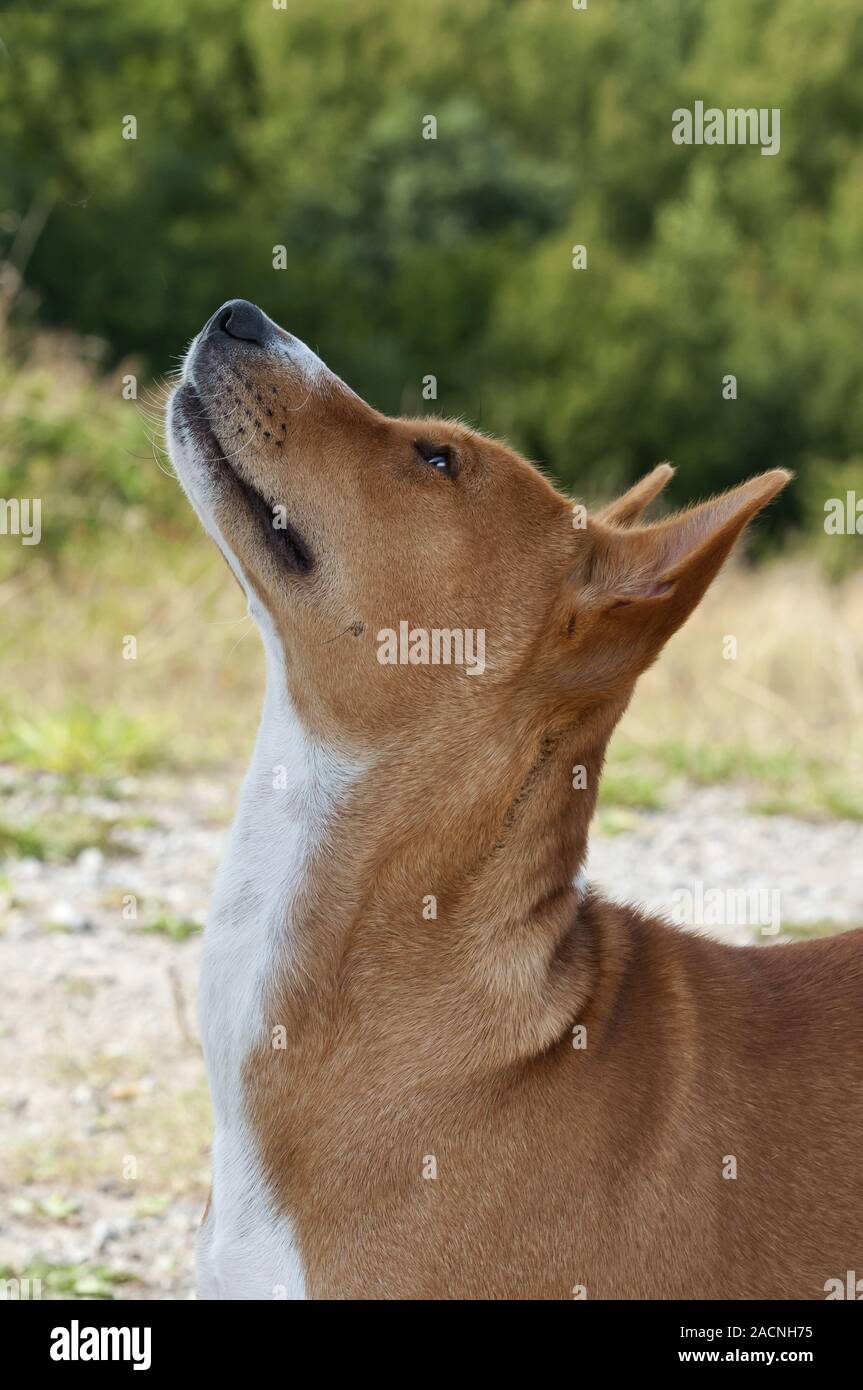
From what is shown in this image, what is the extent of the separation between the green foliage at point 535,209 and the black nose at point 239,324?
82.5 ft

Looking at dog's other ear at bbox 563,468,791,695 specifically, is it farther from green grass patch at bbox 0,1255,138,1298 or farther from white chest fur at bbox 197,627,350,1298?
green grass patch at bbox 0,1255,138,1298

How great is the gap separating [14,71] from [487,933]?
88.4ft

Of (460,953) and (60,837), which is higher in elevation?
(60,837)

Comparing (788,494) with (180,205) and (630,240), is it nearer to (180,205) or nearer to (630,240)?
(630,240)

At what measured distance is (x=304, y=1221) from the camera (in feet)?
9.03

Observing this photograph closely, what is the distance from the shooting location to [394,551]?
301cm

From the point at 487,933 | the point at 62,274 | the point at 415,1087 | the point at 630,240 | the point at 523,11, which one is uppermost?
the point at 523,11

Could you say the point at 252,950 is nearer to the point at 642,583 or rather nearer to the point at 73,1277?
the point at 642,583

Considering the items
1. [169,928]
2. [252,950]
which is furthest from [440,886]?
[169,928]

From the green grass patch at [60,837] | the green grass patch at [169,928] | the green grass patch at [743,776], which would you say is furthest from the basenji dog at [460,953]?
the green grass patch at [743,776]

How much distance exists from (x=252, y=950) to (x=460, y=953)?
0.39 meters

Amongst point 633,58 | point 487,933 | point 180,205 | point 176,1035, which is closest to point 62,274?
point 180,205

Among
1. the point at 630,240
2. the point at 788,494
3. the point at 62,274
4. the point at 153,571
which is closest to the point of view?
the point at 153,571

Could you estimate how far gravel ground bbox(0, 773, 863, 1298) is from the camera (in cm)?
394
